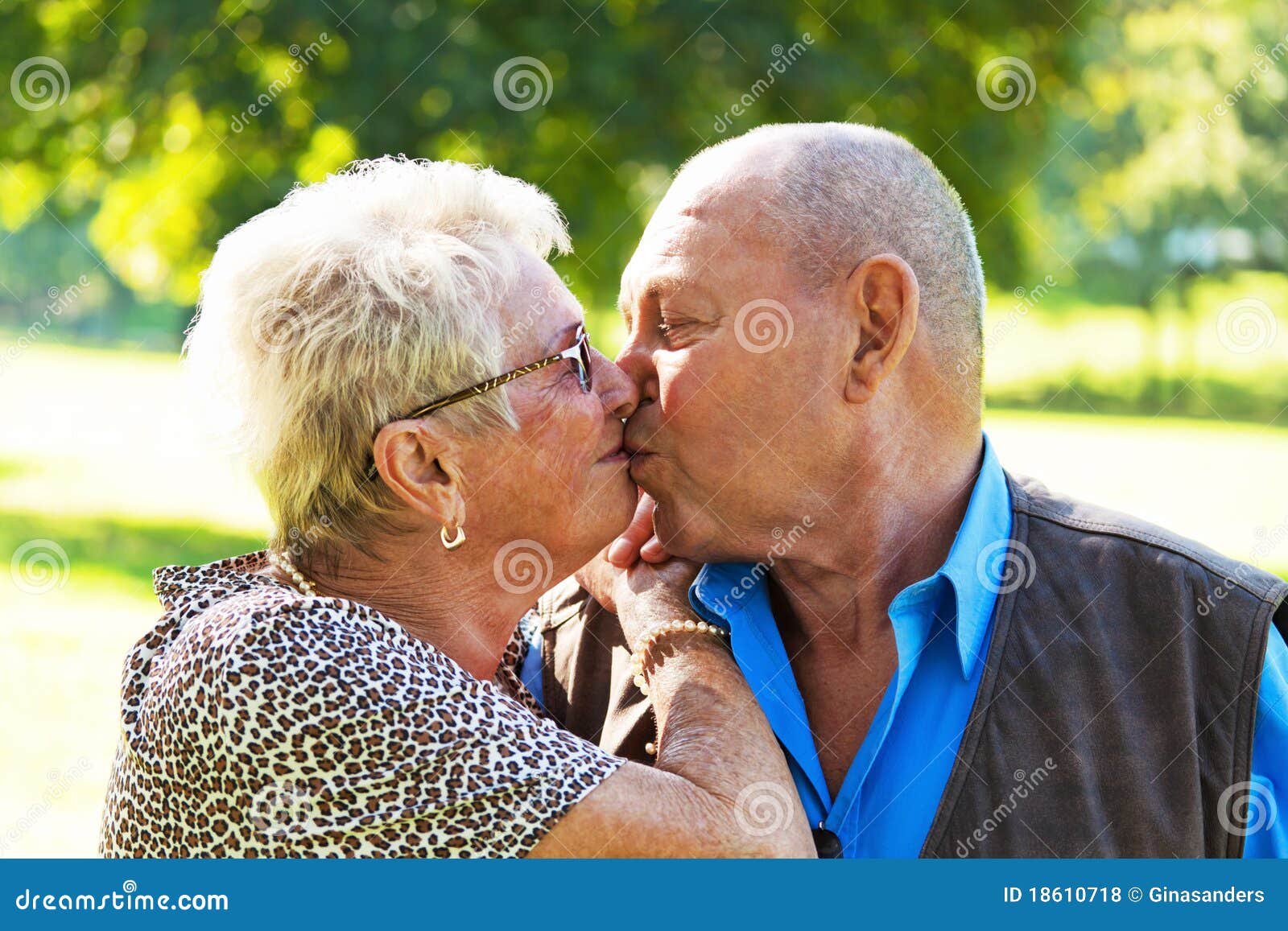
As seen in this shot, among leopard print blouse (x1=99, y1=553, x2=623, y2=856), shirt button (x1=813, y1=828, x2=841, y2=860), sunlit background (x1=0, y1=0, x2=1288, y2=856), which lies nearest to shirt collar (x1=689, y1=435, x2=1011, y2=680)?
shirt button (x1=813, y1=828, x2=841, y2=860)

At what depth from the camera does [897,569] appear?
2971 mm

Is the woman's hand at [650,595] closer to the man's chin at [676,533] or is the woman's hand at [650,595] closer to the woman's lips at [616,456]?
the man's chin at [676,533]

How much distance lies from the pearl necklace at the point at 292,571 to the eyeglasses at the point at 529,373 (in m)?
0.27

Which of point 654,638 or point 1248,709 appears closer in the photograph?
point 1248,709

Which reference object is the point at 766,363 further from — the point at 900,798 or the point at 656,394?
the point at 900,798

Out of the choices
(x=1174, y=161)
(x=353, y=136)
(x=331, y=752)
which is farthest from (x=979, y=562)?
(x=1174, y=161)

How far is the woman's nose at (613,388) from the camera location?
2.96 meters

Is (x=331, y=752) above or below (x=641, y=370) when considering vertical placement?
below

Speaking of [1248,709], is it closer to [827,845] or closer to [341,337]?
[827,845]

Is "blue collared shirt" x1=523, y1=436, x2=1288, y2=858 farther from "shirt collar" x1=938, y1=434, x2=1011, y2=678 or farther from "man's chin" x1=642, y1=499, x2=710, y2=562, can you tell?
"man's chin" x1=642, y1=499, x2=710, y2=562

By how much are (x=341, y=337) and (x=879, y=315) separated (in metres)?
1.14

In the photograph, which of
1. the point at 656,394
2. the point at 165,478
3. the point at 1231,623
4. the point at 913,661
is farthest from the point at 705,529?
the point at 165,478

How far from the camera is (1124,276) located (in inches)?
1622

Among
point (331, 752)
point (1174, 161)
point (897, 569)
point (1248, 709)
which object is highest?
point (1174, 161)
